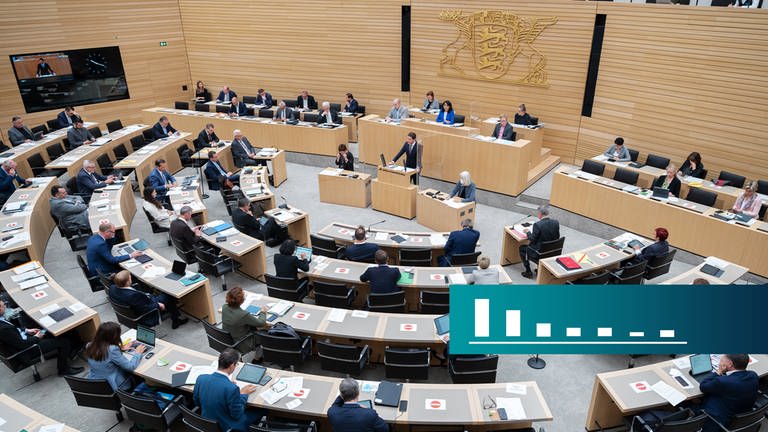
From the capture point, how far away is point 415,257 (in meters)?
8.88

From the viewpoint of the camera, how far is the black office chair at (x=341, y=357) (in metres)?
6.34

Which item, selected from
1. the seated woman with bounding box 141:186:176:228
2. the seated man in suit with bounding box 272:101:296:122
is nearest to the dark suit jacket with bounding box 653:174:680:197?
the seated woman with bounding box 141:186:176:228

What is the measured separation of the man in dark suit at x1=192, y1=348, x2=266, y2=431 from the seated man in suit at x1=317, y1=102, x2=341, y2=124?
35.5ft

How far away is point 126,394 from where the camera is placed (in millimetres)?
5645

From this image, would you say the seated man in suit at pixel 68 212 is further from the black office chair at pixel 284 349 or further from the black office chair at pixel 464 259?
the black office chair at pixel 464 259

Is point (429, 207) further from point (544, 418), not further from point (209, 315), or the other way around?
point (544, 418)

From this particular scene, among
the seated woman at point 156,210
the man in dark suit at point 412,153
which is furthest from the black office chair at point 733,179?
the seated woman at point 156,210

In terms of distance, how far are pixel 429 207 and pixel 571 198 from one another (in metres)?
3.19

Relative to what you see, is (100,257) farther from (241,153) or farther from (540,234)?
(540,234)

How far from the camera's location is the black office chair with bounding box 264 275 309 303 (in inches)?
314

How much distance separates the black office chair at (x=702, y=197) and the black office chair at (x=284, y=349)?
823cm

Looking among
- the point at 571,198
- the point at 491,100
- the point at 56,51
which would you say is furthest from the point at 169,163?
the point at 571,198

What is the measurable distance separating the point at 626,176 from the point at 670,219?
165cm

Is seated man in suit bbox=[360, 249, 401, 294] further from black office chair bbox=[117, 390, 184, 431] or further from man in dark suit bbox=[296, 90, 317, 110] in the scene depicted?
man in dark suit bbox=[296, 90, 317, 110]
